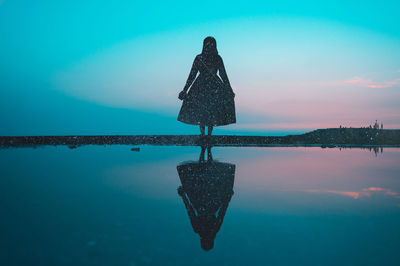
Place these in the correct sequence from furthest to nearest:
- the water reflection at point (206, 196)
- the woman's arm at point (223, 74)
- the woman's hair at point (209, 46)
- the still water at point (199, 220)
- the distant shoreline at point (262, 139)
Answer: the distant shoreline at point (262, 139), the woman's arm at point (223, 74), the woman's hair at point (209, 46), the water reflection at point (206, 196), the still water at point (199, 220)

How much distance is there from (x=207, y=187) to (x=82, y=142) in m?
7.99

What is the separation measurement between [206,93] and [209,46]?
3.69 feet

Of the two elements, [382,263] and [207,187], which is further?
[207,187]

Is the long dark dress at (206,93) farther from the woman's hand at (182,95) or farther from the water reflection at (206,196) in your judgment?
the water reflection at (206,196)

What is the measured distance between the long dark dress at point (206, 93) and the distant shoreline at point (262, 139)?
181 cm

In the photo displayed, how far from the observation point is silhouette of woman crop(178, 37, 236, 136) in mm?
7211

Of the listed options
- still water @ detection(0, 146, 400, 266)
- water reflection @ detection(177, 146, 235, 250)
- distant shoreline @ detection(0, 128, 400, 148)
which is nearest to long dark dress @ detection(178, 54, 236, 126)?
distant shoreline @ detection(0, 128, 400, 148)

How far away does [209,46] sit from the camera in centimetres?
720

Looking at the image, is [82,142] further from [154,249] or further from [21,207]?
[154,249]

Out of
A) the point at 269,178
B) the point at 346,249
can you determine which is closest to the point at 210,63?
the point at 269,178

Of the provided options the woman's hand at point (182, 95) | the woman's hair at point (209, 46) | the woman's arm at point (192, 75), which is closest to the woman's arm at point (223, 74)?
the woman's hair at point (209, 46)

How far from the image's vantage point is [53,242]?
1.46 metres

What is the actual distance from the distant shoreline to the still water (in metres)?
6.09

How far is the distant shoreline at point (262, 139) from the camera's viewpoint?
9172mm
